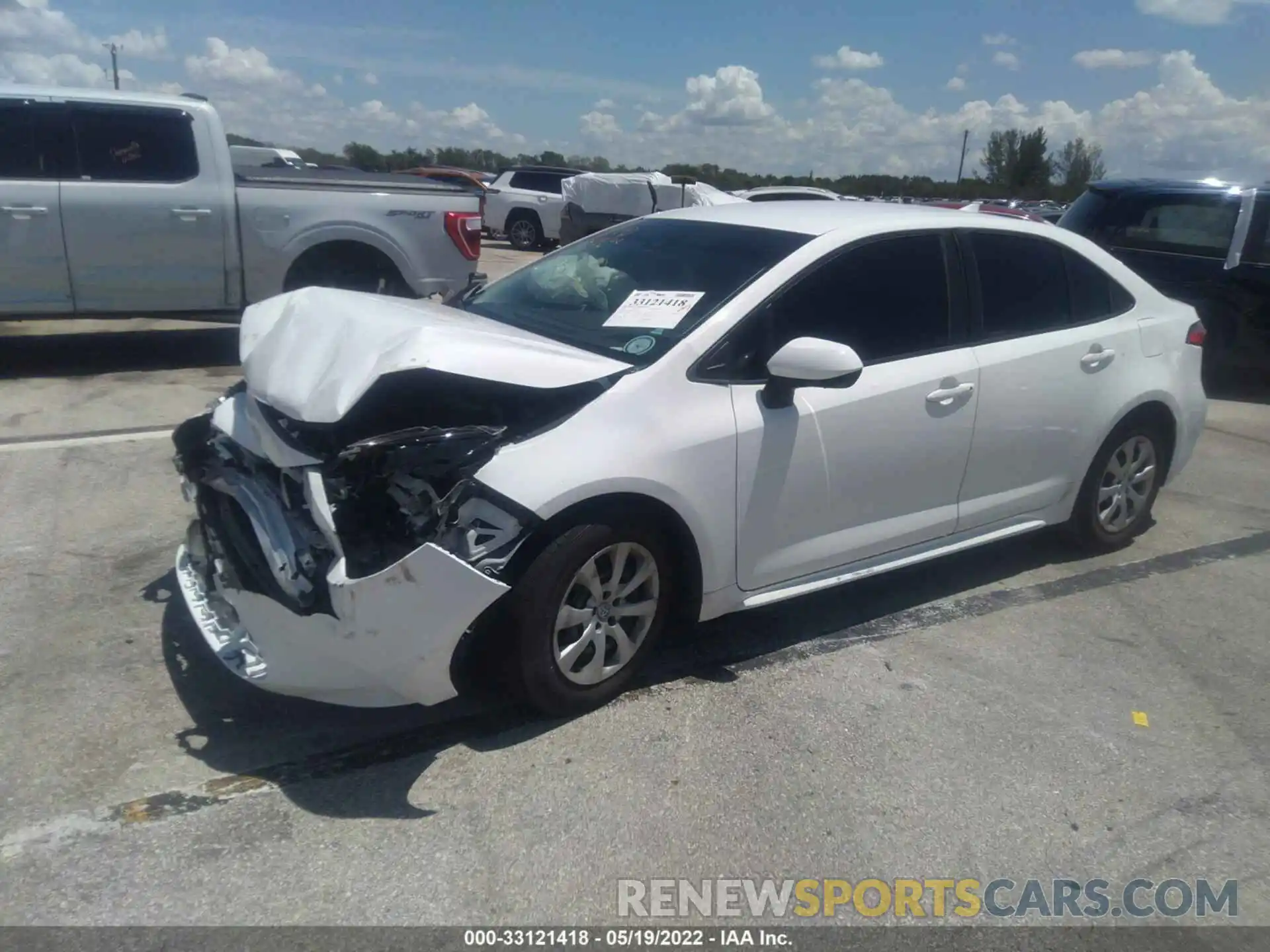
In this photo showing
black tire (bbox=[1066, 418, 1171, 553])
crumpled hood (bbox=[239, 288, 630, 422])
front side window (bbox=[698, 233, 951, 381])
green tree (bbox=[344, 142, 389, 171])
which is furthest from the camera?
green tree (bbox=[344, 142, 389, 171])

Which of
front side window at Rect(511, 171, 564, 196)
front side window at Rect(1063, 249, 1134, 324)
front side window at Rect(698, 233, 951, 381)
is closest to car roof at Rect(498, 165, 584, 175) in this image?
front side window at Rect(511, 171, 564, 196)

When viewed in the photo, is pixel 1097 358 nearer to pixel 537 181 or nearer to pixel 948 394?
pixel 948 394

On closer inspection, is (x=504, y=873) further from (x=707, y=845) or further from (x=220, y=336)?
(x=220, y=336)

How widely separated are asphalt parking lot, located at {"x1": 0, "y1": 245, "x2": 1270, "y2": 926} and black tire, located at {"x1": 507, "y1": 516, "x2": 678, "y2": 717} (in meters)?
0.12

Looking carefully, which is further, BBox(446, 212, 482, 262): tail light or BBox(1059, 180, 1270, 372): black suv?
BBox(1059, 180, 1270, 372): black suv

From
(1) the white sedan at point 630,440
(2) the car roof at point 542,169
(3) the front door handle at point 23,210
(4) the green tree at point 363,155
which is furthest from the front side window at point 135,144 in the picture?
(4) the green tree at point 363,155

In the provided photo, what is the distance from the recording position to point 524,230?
23.1m

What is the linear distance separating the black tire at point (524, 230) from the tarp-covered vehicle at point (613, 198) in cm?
420

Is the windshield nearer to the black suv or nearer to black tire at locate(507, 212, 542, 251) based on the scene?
the black suv

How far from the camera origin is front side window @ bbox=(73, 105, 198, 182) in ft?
25.8

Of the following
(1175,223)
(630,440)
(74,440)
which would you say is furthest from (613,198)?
(630,440)

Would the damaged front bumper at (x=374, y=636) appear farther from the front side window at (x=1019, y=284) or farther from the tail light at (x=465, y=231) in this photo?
the tail light at (x=465, y=231)

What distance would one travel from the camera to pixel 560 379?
3438 mm

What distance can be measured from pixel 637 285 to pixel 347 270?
5.21 m
